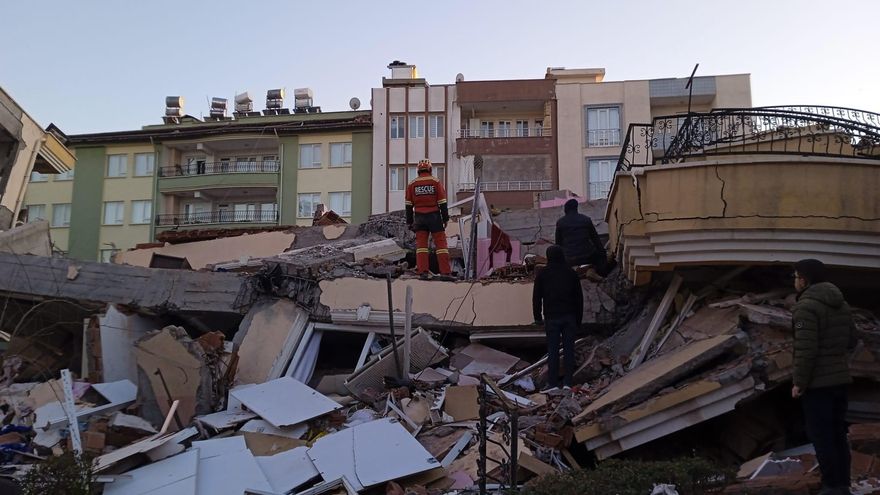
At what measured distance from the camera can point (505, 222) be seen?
1567cm

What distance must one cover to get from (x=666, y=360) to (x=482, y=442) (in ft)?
8.46

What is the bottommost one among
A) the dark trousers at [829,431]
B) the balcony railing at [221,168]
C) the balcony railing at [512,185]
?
the dark trousers at [829,431]

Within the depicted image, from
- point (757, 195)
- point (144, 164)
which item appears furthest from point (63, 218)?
point (757, 195)

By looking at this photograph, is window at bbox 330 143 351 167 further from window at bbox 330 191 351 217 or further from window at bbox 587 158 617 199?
window at bbox 587 158 617 199

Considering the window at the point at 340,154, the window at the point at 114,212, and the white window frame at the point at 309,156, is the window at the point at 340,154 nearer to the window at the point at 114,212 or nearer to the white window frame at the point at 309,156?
the white window frame at the point at 309,156

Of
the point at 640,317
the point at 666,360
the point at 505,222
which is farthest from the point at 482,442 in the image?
the point at 505,222

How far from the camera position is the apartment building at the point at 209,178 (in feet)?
132

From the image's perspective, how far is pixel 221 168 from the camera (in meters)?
41.1

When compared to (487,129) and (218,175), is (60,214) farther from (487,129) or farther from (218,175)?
(487,129)

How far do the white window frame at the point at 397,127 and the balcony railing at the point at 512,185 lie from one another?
14.3 ft

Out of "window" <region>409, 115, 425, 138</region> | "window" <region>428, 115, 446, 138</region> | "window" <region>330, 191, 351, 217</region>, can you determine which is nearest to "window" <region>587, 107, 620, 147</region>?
"window" <region>428, 115, 446, 138</region>

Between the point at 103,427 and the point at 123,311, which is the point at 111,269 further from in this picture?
the point at 103,427

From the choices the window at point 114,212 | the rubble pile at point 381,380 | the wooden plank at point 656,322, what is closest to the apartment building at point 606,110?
the window at point 114,212

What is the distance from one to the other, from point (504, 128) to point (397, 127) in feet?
18.6
